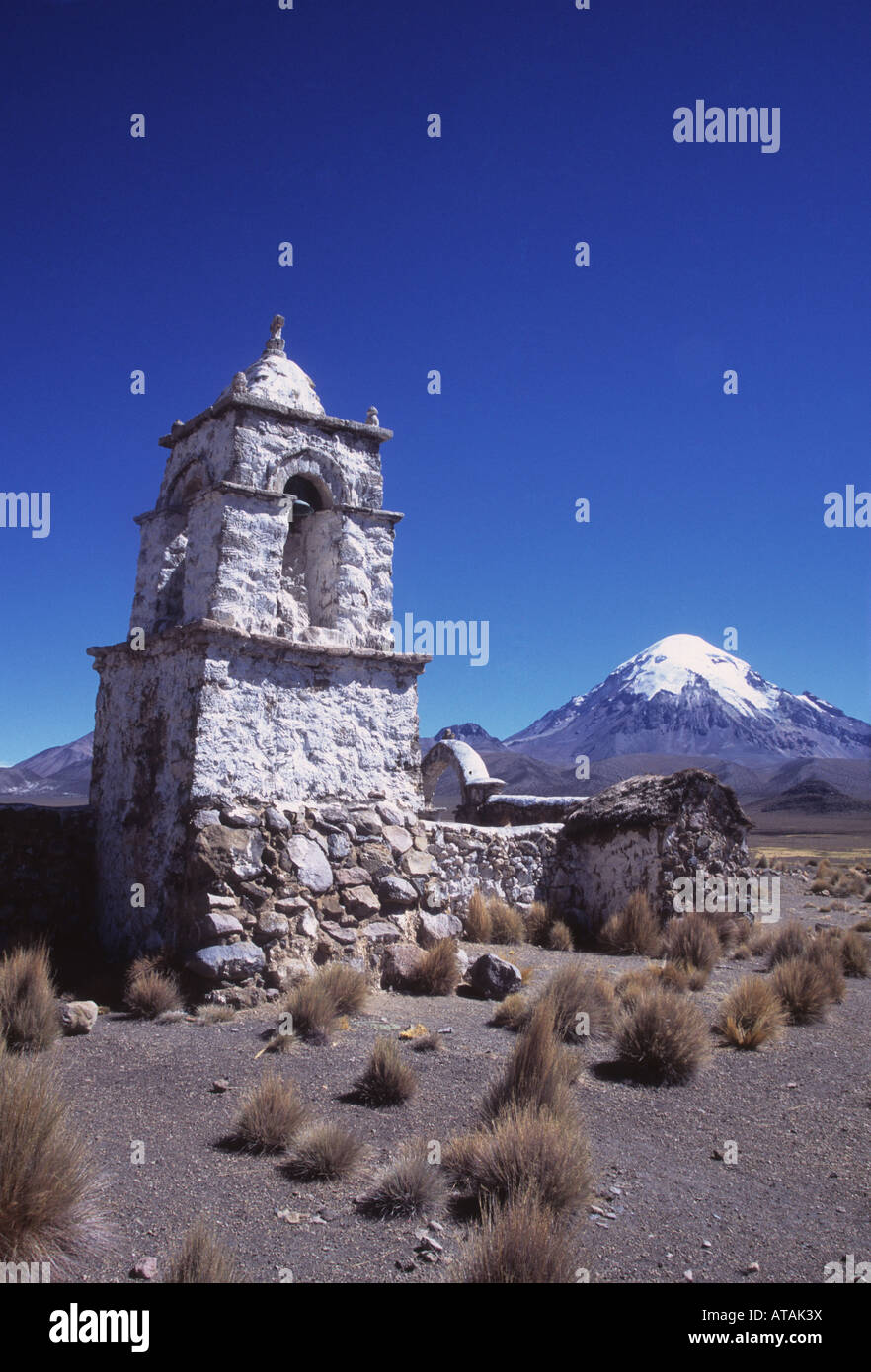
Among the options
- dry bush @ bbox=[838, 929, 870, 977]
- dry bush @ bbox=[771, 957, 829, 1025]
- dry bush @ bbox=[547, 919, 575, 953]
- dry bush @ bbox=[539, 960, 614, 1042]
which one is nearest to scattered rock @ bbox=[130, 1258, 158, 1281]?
Result: dry bush @ bbox=[539, 960, 614, 1042]

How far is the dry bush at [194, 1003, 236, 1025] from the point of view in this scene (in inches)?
268

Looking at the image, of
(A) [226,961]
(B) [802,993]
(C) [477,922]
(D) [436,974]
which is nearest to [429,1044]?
(D) [436,974]

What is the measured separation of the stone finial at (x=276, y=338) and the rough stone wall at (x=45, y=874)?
17.3ft

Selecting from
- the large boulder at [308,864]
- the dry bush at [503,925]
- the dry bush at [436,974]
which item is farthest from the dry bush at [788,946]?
the large boulder at [308,864]

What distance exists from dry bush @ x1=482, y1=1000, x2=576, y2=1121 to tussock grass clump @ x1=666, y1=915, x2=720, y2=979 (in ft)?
14.1

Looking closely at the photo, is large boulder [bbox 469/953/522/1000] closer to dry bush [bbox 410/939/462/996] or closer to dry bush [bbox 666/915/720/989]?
dry bush [bbox 410/939/462/996]

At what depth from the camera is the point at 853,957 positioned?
10.1m

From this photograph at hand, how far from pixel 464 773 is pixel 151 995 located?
1108 cm

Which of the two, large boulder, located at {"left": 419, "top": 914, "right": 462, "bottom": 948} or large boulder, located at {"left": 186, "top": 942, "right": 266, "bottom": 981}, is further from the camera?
large boulder, located at {"left": 419, "top": 914, "right": 462, "bottom": 948}

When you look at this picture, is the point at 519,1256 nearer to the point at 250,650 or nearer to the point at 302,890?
the point at 302,890

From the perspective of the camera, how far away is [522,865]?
37.1 feet

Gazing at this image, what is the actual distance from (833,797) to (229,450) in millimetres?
86551

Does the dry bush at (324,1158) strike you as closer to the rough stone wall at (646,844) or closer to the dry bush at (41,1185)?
the dry bush at (41,1185)
